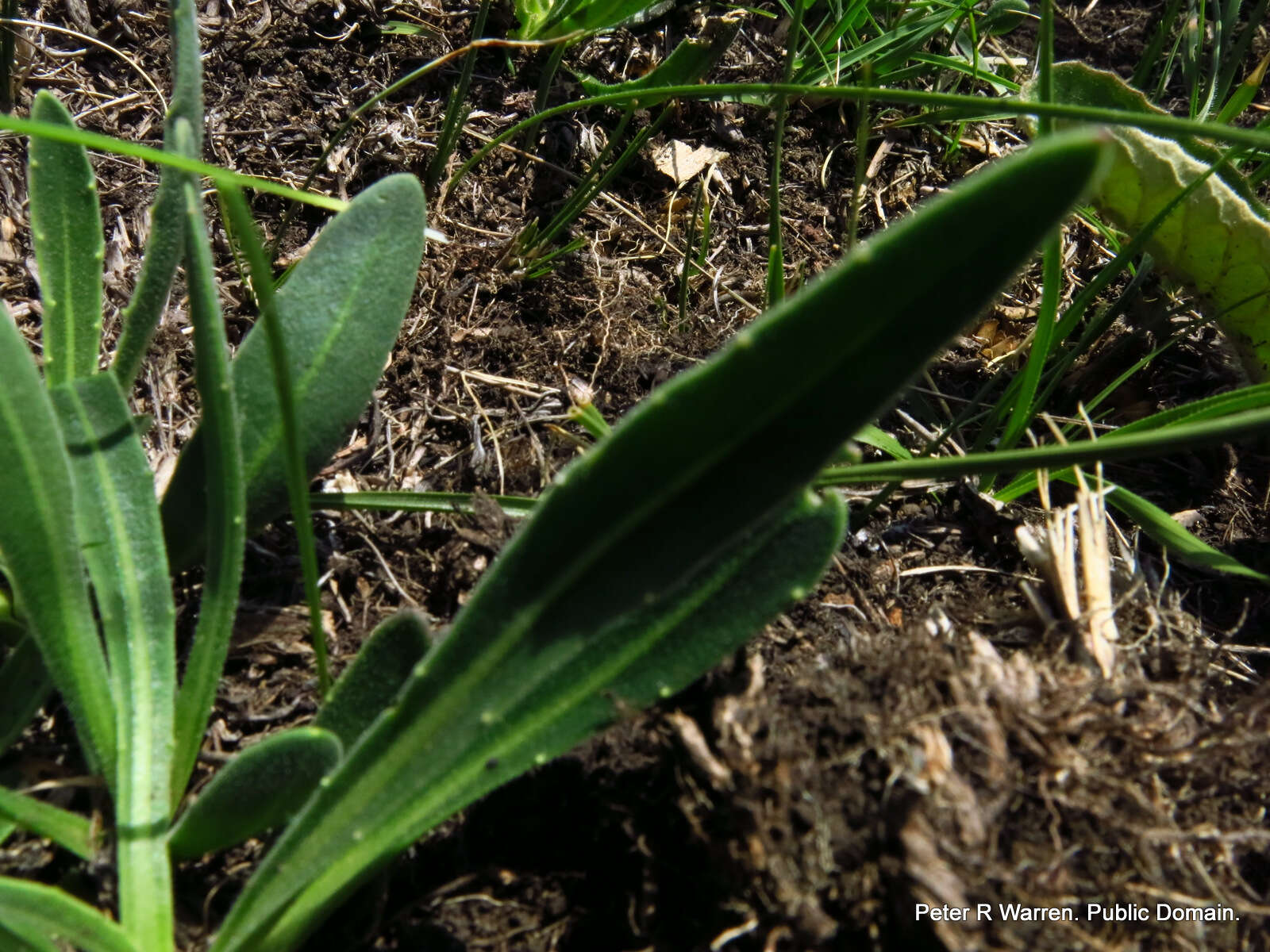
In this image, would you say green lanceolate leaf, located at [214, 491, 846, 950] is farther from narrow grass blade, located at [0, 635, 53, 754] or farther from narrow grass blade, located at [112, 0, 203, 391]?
narrow grass blade, located at [112, 0, 203, 391]

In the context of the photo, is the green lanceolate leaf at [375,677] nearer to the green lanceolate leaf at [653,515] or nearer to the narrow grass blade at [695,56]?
the green lanceolate leaf at [653,515]

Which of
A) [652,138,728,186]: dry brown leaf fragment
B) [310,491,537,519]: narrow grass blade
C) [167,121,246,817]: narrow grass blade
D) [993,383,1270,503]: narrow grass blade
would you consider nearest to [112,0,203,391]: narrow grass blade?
[167,121,246,817]: narrow grass blade

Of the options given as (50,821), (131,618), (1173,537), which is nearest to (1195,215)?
(1173,537)

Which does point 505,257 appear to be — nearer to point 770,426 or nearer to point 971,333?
point 971,333

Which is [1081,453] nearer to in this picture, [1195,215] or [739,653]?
[739,653]

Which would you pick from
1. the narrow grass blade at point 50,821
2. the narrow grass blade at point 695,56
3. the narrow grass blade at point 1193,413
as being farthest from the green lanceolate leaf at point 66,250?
the narrow grass blade at point 1193,413
